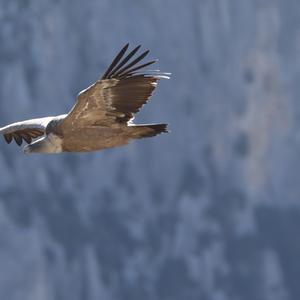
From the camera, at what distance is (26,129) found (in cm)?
1966

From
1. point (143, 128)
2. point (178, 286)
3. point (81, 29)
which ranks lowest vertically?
point (178, 286)

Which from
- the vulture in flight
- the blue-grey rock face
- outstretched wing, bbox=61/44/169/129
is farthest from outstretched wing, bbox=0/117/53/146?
the blue-grey rock face

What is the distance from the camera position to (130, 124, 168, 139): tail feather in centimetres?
1748

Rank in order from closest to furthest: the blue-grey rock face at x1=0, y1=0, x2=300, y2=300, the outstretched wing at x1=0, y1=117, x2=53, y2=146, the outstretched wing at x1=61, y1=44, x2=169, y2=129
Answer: the outstretched wing at x1=61, y1=44, x2=169, y2=129 → the outstretched wing at x1=0, y1=117, x2=53, y2=146 → the blue-grey rock face at x1=0, y1=0, x2=300, y2=300

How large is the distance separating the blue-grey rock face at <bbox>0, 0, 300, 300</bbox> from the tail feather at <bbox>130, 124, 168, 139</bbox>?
67.6 m

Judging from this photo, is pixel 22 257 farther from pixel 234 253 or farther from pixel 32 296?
pixel 234 253

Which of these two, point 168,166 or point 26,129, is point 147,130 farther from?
point 168,166

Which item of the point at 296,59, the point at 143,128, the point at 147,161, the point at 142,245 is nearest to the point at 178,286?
the point at 142,245

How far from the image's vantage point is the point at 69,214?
92312 mm

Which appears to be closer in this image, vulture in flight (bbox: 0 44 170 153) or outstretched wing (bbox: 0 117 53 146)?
vulture in flight (bbox: 0 44 170 153)

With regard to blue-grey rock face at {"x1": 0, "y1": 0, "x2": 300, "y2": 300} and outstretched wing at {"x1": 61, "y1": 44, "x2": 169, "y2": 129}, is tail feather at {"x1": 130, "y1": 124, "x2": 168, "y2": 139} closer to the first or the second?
outstretched wing at {"x1": 61, "y1": 44, "x2": 169, "y2": 129}

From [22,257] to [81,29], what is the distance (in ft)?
52.2

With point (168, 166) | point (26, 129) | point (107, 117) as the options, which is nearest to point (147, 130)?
point (107, 117)

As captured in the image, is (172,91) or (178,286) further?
(178,286)
